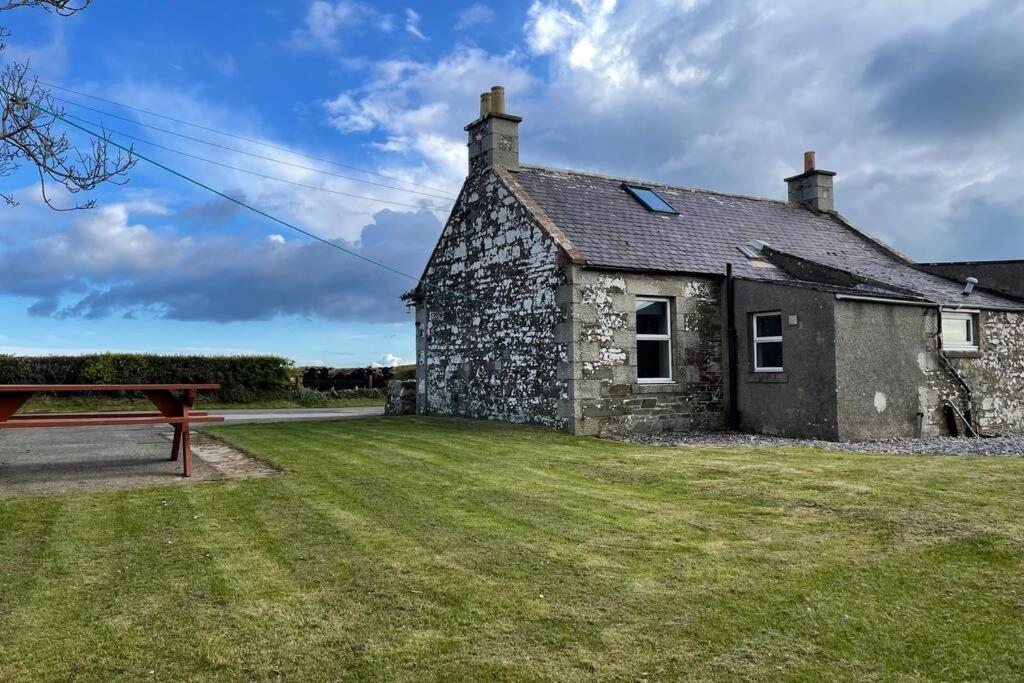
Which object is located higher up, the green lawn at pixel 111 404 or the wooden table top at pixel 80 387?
the wooden table top at pixel 80 387

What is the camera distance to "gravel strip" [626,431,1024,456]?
1188 centimetres

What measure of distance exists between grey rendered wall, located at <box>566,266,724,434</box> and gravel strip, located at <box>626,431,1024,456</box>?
55cm

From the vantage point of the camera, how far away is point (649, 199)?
1845 cm

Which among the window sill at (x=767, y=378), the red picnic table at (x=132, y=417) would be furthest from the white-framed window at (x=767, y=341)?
the red picnic table at (x=132, y=417)

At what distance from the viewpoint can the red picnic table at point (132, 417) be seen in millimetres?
7688

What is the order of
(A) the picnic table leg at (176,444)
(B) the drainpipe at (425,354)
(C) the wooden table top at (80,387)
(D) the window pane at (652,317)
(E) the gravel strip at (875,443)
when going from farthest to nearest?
(B) the drainpipe at (425,354), (D) the window pane at (652,317), (E) the gravel strip at (875,443), (A) the picnic table leg at (176,444), (C) the wooden table top at (80,387)

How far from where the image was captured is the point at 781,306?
47.6 feet

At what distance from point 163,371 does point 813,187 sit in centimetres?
2151

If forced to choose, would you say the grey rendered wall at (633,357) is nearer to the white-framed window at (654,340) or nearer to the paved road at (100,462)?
the white-framed window at (654,340)

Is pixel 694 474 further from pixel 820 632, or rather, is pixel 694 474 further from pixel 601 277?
pixel 601 277

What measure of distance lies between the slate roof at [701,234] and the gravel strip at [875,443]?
3120mm

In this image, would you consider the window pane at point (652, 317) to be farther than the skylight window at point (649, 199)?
No

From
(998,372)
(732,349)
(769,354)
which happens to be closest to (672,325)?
(732,349)

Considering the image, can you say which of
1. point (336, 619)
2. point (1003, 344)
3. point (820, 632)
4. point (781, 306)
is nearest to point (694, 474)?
point (820, 632)
